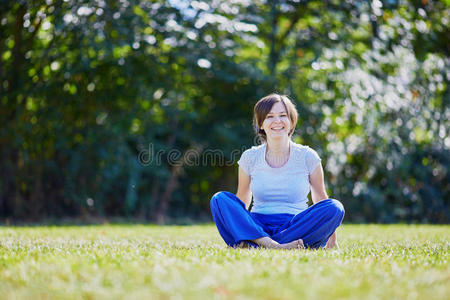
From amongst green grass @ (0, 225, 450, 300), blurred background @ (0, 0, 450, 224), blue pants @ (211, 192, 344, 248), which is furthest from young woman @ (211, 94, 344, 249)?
blurred background @ (0, 0, 450, 224)

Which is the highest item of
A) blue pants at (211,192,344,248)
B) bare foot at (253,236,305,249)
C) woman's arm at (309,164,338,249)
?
woman's arm at (309,164,338,249)

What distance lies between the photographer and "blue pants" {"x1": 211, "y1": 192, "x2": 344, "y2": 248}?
3.39m

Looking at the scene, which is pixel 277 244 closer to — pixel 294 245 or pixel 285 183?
pixel 294 245

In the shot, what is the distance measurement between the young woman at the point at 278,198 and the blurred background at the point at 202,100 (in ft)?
12.4

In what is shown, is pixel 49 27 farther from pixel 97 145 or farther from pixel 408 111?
pixel 408 111

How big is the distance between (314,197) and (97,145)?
15.4 ft

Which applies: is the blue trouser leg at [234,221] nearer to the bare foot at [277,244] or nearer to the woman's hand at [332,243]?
the bare foot at [277,244]

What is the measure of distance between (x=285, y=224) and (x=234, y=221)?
1.23 ft

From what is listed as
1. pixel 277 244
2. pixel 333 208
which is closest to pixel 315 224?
pixel 333 208

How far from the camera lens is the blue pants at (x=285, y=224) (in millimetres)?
3395

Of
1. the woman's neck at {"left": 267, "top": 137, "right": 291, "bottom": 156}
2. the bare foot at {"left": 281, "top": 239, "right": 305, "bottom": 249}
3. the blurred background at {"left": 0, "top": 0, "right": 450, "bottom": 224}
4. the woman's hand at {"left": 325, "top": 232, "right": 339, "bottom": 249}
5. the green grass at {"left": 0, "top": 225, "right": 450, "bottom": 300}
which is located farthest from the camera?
the blurred background at {"left": 0, "top": 0, "right": 450, "bottom": 224}

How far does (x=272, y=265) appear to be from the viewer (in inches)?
92.6

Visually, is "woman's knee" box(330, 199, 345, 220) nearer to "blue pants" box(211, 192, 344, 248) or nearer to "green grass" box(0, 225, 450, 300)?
"blue pants" box(211, 192, 344, 248)

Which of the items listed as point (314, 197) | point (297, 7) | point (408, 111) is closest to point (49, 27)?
point (297, 7)
